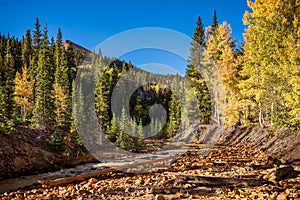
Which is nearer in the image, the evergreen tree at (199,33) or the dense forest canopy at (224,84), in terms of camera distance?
the dense forest canopy at (224,84)

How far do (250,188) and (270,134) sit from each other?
11811 mm

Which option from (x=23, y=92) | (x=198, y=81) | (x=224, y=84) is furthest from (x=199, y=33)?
(x=23, y=92)

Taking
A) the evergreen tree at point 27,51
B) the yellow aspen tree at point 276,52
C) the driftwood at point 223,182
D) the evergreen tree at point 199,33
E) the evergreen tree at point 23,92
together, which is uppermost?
the evergreen tree at point 27,51

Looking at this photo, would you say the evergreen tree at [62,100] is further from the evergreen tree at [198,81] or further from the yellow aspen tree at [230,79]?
the yellow aspen tree at [230,79]

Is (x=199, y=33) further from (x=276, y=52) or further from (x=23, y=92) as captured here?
(x=23, y=92)

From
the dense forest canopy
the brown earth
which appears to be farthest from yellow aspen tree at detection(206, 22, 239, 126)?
the brown earth

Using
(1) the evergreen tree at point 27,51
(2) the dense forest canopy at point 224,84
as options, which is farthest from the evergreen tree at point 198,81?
(1) the evergreen tree at point 27,51

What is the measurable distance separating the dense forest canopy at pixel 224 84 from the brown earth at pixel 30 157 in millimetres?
1274

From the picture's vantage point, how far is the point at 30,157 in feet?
63.7

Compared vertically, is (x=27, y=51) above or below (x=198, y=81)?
above

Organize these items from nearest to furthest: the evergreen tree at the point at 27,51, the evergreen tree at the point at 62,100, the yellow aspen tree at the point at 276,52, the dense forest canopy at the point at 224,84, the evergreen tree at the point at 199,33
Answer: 1. the yellow aspen tree at the point at 276,52
2. the dense forest canopy at the point at 224,84
3. the evergreen tree at the point at 62,100
4. the evergreen tree at the point at 199,33
5. the evergreen tree at the point at 27,51

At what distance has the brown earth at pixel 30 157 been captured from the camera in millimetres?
17438

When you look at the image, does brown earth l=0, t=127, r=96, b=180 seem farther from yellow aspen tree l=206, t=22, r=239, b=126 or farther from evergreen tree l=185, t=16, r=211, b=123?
evergreen tree l=185, t=16, r=211, b=123

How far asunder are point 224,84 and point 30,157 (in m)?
19.2
